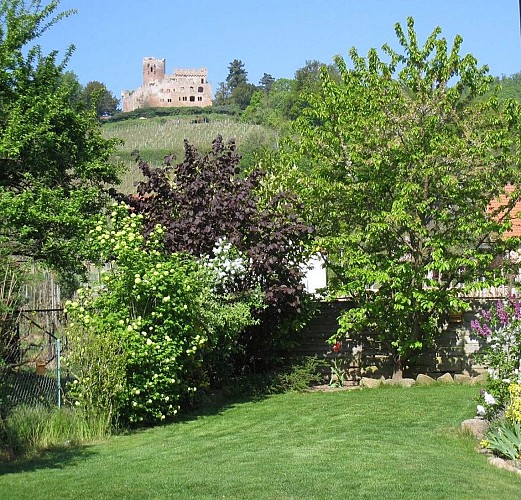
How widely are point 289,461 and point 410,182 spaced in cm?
809

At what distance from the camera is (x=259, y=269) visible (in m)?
15.8

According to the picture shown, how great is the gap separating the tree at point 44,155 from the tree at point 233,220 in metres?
1.09

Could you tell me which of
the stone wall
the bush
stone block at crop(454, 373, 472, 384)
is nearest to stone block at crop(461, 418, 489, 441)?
the bush

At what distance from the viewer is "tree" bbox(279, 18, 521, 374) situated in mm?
16172

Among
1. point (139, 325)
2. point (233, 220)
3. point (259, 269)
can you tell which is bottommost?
point (139, 325)

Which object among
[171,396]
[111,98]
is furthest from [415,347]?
[111,98]

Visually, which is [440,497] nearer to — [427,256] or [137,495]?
[137,495]

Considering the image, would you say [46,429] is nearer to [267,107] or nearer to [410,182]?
[410,182]

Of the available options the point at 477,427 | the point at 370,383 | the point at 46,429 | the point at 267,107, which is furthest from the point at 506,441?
the point at 267,107

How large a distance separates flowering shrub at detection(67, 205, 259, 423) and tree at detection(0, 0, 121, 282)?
95 cm

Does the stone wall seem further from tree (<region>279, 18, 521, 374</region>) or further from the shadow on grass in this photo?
the shadow on grass

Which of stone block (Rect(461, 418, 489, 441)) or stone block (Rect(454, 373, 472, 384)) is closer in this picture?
stone block (Rect(461, 418, 489, 441))

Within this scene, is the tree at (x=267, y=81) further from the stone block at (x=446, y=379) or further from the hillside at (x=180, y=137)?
the stone block at (x=446, y=379)

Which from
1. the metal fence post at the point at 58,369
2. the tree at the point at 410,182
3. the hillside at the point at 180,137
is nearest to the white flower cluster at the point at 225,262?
the tree at the point at 410,182
